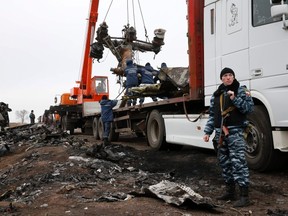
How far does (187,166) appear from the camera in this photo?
7.27 m

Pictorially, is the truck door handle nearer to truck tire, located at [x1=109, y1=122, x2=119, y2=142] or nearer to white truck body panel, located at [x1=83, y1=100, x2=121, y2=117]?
truck tire, located at [x1=109, y1=122, x2=119, y2=142]

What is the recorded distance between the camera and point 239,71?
6141mm

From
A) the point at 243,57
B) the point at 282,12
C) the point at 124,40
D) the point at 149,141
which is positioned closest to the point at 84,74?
the point at 124,40

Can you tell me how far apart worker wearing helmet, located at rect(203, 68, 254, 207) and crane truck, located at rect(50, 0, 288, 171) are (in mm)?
1113

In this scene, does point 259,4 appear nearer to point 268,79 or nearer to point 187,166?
point 268,79

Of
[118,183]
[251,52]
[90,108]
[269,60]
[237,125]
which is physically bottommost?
[118,183]

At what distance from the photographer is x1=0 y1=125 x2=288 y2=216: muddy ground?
4.27 meters

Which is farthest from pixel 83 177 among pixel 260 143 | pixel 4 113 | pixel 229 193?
pixel 4 113

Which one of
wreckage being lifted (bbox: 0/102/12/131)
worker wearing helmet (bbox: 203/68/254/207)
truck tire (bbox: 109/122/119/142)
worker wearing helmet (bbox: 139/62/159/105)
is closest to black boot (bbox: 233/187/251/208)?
worker wearing helmet (bbox: 203/68/254/207)

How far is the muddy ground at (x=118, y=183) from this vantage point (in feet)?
14.0

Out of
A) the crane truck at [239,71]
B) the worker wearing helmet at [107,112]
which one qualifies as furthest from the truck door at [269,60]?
the worker wearing helmet at [107,112]

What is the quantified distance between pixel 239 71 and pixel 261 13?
949mm

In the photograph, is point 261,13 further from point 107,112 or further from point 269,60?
point 107,112

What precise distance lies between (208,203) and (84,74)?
13791mm
